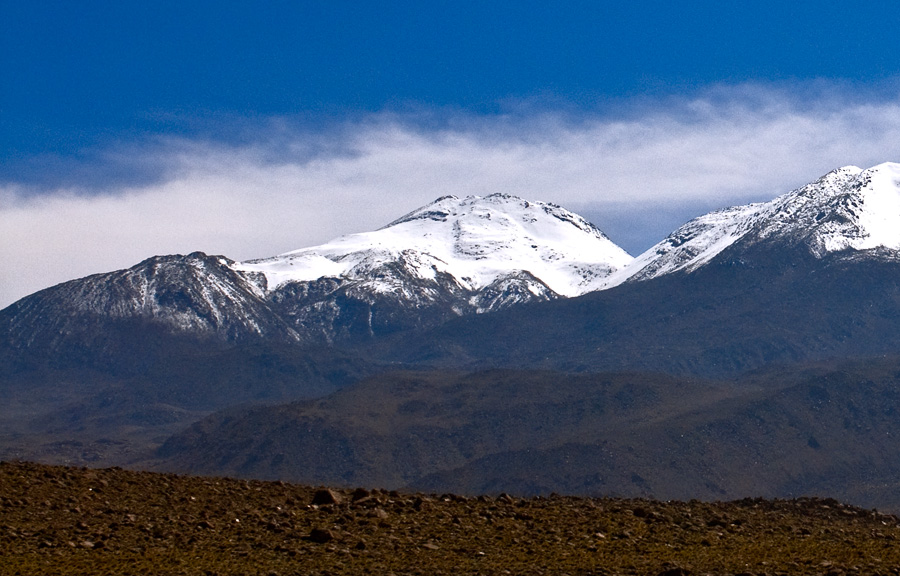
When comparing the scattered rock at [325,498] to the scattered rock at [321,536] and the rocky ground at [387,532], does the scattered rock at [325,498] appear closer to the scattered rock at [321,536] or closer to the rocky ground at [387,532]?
the rocky ground at [387,532]

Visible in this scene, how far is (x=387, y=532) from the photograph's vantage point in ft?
90.3

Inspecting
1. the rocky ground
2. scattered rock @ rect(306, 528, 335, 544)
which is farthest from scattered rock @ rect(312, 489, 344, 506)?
scattered rock @ rect(306, 528, 335, 544)

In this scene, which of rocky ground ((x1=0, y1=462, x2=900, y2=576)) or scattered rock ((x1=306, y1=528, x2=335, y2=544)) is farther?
scattered rock ((x1=306, y1=528, x2=335, y2=544))

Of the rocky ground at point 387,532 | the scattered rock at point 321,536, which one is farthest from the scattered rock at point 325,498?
the scattered rock at point 321,536

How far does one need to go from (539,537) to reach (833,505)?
9.59 meters

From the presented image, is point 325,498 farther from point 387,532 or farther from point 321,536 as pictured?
point 321,536

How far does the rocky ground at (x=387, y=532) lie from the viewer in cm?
2500

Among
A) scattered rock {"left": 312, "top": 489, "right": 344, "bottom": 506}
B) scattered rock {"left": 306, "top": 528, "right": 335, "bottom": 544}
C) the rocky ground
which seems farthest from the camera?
scattered rock {"left": 312, "top": 489, "right": 344, "bottom": 506}

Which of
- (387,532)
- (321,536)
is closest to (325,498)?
(387,532)

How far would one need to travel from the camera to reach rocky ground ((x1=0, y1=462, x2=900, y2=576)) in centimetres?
2500

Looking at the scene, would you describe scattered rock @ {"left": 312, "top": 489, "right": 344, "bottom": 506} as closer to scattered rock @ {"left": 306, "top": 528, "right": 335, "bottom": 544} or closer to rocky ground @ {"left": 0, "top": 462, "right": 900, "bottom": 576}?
rocky ground @ {"left": 0, "top": 462, "right": 900, "bottom": 576}

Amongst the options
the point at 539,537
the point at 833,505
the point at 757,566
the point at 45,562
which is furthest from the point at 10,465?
the point at 833,505

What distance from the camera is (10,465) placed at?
1297 inches

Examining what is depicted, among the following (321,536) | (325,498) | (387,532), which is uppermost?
(325,498)
